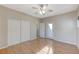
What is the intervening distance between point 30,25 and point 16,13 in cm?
199

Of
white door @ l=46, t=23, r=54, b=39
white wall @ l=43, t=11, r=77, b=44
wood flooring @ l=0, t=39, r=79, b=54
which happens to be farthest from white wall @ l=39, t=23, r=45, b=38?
wood flooring @ l=0, t=39, r=79, b=54

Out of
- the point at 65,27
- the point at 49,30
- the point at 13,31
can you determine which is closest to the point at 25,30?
the point at 13,31

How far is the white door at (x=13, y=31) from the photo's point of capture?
16.1 ft

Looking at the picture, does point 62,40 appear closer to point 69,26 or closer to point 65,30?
point 65,30

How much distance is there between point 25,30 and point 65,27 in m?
2.67

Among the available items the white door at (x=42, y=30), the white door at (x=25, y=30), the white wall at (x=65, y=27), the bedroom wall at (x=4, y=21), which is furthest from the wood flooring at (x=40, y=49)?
the white door at (x=42, y=30)

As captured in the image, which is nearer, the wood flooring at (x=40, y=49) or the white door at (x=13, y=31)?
the wood flooring at (x=40, y=49)

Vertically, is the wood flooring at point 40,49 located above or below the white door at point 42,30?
below

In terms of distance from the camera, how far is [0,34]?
415cm

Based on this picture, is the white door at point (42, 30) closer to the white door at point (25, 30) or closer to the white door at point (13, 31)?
the white door at point (25, 30)

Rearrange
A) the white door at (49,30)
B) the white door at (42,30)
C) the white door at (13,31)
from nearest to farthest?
the white door at (13,31) → the white door at (49,30) → the white door at (42,30)

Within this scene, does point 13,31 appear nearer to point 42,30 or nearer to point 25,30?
point 25,30

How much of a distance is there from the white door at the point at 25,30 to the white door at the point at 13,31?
48cm
